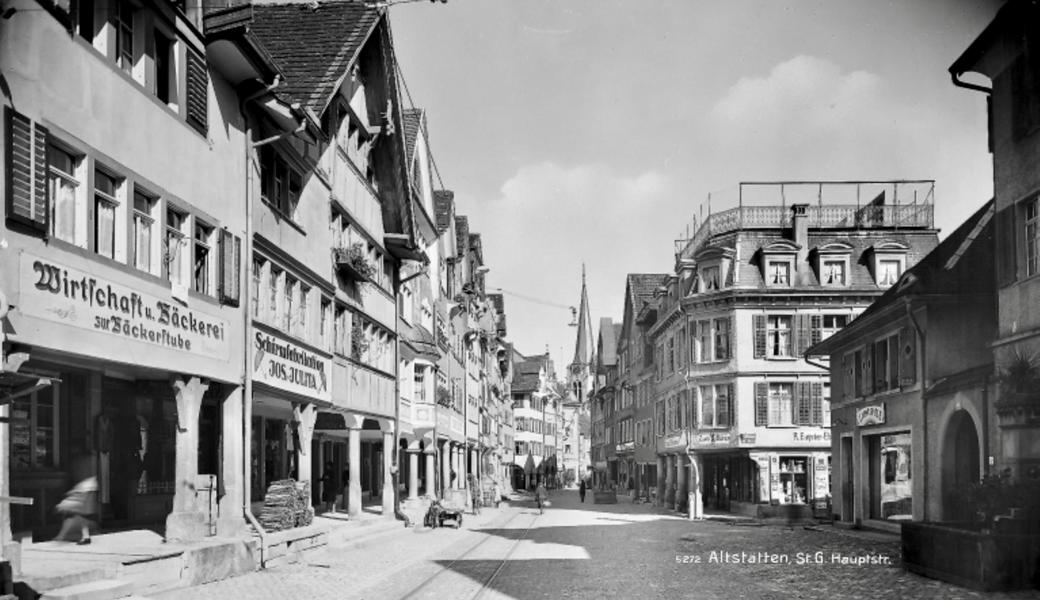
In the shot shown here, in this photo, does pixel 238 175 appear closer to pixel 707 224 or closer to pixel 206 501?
pixel 206 501

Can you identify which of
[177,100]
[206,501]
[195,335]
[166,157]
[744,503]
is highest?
[177,100]

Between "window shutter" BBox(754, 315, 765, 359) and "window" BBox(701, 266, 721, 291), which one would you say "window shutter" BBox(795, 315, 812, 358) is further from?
"window" BBox(701, 266, 721, 291)

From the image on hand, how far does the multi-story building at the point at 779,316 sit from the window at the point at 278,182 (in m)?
25.9

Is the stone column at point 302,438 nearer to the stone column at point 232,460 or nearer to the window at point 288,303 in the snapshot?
the window at point 288,303

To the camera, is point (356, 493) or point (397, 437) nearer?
point (356, 493)

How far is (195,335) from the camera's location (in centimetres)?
1712

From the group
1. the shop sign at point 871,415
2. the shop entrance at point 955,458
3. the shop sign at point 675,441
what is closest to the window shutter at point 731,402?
the shop sign at point 675,441

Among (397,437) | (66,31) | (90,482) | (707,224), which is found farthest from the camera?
(707,224)

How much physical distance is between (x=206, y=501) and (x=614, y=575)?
6923 mm

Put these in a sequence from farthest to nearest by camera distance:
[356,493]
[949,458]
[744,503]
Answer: [744,503], [356,493], [949,458]

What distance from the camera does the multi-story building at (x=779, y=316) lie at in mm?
45625

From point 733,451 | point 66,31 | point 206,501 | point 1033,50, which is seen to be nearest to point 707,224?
point 733,451

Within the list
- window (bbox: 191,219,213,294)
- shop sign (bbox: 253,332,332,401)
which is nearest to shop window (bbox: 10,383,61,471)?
window (bbox: 191,219,213,294)

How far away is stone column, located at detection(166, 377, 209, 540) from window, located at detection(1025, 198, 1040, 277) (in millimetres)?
13974
